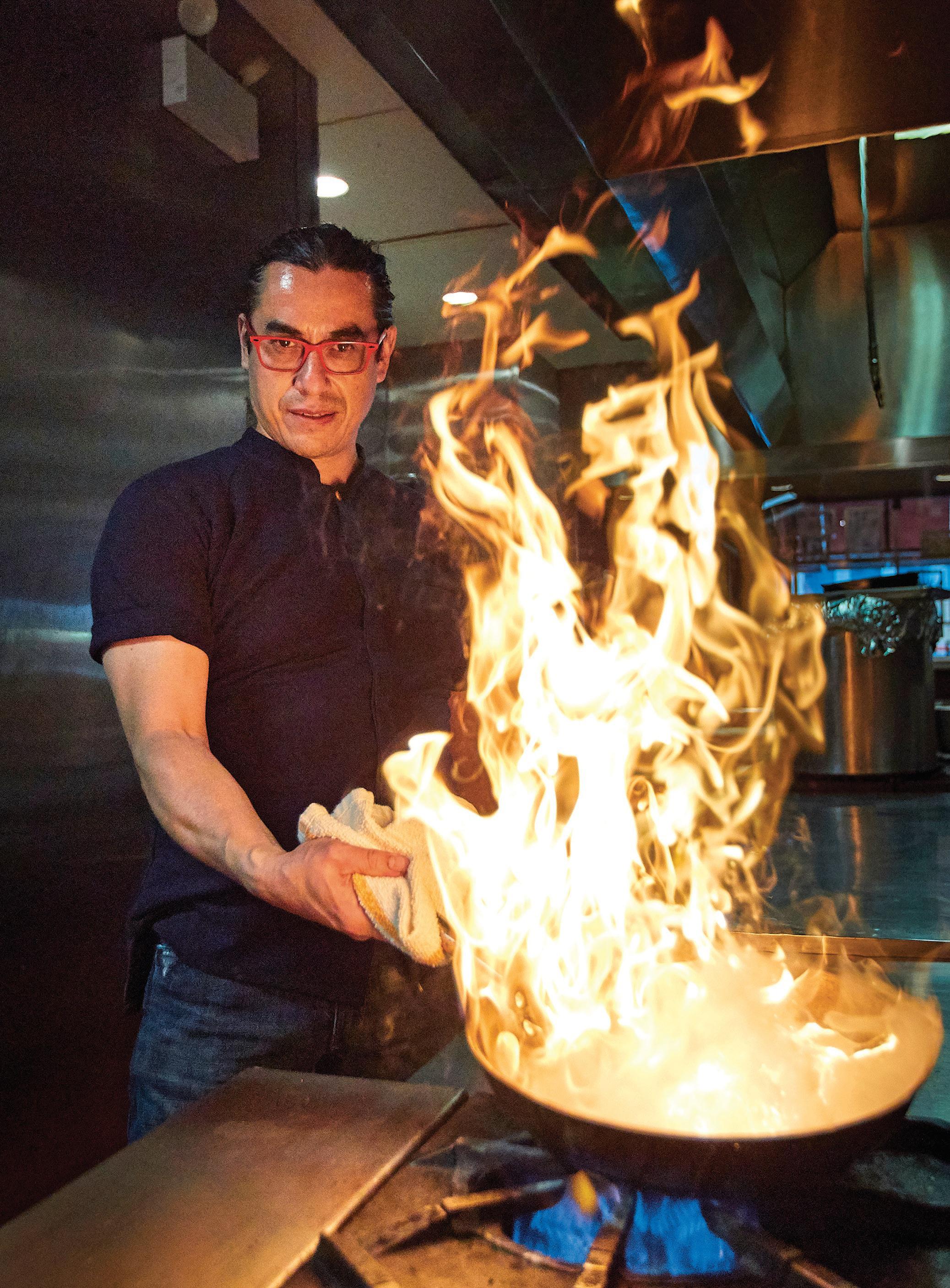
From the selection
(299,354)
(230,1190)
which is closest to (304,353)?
(299,354)

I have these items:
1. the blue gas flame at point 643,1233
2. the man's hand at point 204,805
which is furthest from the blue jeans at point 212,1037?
the blue gas flame at point 643,1233

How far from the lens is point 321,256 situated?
161 cm

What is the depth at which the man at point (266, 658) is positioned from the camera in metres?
1.37

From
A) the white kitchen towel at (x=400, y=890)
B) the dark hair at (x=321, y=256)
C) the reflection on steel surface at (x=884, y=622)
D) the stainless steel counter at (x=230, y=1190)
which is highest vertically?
the dark hair at (x=321, y=256)

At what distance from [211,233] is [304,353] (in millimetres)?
1035

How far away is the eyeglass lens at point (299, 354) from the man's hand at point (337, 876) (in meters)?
0.88

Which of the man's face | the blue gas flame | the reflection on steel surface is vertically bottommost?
the blue gas flame

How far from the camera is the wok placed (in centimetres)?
75

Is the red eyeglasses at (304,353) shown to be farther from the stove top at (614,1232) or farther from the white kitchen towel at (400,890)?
the stove top at (614,1232)

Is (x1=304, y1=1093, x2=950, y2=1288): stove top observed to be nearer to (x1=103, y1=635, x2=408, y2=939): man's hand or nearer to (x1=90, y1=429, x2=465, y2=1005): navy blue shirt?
(x1=103, y1=635, x2=408, y2=939): man's hand

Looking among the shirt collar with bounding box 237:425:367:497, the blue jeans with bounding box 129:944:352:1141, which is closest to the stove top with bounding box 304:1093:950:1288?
the blue jeans with bounding box 129:944:352:1141

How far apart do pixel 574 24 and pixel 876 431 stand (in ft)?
13.7

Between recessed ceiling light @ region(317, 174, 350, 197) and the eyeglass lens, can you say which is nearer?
the eyeglass lens

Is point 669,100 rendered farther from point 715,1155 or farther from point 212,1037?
point 212,1037
